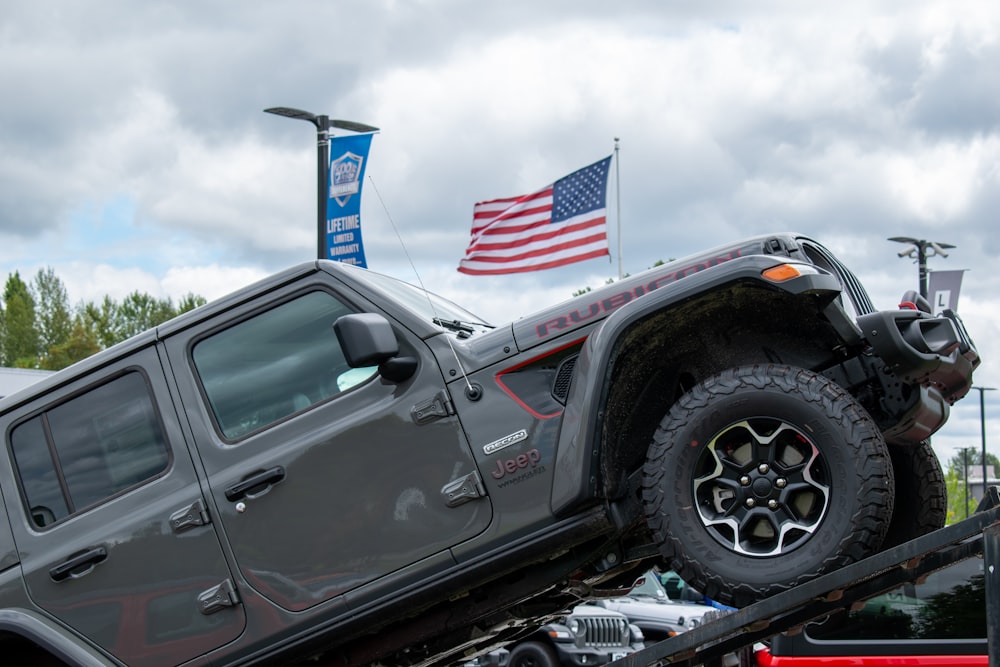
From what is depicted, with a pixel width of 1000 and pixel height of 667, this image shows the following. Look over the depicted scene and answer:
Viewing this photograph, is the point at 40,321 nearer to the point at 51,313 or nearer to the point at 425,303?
the point at 51,313

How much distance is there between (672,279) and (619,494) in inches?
31.2

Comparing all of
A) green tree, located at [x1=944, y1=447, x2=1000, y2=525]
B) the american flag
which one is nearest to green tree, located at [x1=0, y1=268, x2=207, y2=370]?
green tree, located at [x1=944, y1=447, x2=1000, y2=525]

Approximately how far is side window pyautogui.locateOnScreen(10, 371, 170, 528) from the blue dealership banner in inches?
324

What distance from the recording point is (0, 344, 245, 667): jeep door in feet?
14.1

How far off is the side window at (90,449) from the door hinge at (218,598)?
21.5 inches

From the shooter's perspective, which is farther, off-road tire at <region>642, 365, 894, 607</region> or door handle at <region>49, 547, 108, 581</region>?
door handle at <region>49, 547, 108, 581</region>

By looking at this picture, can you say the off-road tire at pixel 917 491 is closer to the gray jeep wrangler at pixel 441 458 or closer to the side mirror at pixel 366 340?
the gray jeep wrangler at pixel 441 458

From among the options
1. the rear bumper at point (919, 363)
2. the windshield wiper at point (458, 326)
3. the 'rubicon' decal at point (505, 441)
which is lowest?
the rear bumper at point (919, 363)

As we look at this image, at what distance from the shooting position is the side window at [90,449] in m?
4.55

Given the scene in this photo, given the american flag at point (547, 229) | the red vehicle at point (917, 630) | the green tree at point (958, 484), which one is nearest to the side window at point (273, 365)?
the red vehicle at point (917, 630)

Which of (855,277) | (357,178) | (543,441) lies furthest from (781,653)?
(357,178)

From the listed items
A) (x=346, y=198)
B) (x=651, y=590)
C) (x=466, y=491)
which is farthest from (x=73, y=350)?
(x=466, y=491)

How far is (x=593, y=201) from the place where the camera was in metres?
14.3

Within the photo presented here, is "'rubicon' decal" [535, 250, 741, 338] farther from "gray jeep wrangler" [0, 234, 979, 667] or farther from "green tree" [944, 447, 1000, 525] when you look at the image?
"green tree" [944, 447, 1000, 525]
